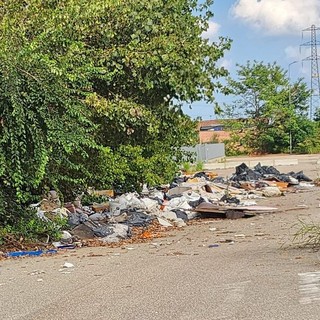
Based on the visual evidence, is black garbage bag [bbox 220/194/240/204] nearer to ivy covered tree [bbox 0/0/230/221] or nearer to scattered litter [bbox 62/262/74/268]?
ivy covered tree [bbox 0/0/230/221]

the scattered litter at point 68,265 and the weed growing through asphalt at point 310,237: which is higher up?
the weed growing through asphalt at point 310,237

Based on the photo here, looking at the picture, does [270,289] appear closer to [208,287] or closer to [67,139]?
[208,287]

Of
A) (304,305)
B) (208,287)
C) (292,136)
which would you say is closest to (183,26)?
(208,287)

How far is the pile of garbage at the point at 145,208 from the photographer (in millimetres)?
12906

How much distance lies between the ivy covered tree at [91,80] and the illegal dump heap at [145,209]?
0.85 m

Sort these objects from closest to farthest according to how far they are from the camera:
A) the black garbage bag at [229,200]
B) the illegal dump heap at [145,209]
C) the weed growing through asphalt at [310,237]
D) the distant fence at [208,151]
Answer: the weed growing through asphalt at [310,237]
the illegal dump heap at [145,209]
the black garbage bag at [229,200]
the distant fence at [208,151]

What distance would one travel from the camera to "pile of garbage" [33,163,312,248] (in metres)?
12.9

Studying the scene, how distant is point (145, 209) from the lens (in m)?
16.0

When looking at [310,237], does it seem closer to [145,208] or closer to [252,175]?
[145,208]

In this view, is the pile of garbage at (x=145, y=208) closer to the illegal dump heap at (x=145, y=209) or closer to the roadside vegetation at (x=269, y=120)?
the illegal dump heap at (x=145, y=209)

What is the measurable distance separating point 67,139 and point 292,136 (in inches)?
1974

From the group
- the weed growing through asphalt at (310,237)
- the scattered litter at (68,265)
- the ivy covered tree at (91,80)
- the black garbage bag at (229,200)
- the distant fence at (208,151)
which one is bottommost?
the scattered litter at (68,265)

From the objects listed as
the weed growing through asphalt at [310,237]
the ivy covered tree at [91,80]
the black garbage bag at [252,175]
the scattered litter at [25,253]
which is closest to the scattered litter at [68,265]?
the scattered litter at [25,253]

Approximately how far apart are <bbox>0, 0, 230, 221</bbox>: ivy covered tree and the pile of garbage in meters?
0.83
